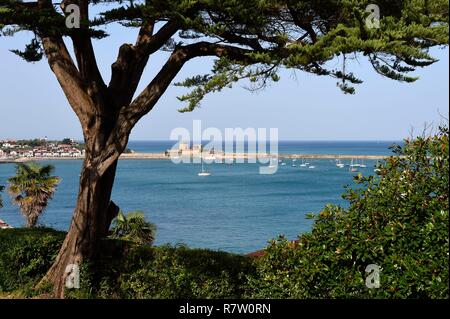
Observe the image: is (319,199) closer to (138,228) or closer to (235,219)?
(235,219)

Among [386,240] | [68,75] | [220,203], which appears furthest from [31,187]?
[220,203]

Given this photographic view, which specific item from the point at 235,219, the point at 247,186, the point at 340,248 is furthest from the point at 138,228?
the point at 247,186

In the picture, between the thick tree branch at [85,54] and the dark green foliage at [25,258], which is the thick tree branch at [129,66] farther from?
the dark green foliage at [25,258]

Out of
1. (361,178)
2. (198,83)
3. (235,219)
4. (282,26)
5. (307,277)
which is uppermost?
(282,26)

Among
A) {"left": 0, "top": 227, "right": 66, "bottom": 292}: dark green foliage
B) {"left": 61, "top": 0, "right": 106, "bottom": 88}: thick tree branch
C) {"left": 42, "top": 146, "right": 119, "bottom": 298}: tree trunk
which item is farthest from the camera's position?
{"left": 0, "top": 227, "right": 66, "bottom": 292}: dark green foliage

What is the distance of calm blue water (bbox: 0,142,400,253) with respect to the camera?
141 feet

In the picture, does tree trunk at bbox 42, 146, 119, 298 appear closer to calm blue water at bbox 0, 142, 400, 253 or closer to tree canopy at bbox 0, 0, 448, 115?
tree canopy at bbox 0, 0, 448, 115

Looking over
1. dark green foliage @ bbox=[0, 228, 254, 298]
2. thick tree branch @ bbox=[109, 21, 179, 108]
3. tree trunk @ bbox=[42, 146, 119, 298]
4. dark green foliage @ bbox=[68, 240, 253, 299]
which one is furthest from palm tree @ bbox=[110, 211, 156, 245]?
thick tree branch @ bbox=[109, 21, 179, 108]

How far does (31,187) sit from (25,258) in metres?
10.9

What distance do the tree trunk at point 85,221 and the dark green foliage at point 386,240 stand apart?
9.59 feet

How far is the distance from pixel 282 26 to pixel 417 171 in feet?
8.32

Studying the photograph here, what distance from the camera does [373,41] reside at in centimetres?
480

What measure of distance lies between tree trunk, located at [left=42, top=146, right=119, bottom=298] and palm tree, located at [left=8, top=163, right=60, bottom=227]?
11.4 meters

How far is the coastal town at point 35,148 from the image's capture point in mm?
95262
